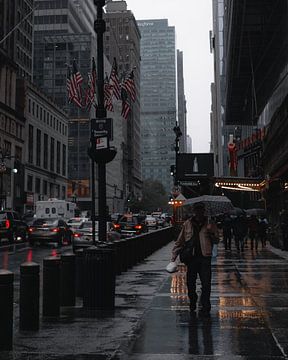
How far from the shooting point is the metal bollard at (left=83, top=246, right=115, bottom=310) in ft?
29.6

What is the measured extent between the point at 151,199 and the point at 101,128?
14830cm

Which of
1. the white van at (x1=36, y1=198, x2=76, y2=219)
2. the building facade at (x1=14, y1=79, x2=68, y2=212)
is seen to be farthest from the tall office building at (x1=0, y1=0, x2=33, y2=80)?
the white van at (x1=36, y1=198, x2=76, y2=219)

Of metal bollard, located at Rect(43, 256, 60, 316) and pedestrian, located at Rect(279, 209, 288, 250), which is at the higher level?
pedestrian, located at Rect(279, 209, 288, 250)

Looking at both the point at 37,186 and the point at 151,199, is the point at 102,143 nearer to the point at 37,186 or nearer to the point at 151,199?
the point at 37,186

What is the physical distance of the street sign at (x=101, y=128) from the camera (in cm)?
1073

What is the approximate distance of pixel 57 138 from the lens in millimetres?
102438

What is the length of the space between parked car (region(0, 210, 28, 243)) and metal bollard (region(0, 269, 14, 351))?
1086 inches

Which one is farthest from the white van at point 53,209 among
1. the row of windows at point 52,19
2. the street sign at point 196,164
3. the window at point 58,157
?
the row of windows at point 52,19

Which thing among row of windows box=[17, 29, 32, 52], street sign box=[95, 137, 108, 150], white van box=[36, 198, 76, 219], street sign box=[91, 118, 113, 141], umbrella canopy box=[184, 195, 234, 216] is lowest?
umbrella canopy box=[184, 195, 234, 216]

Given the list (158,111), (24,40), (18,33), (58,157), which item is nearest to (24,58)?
(24,40)

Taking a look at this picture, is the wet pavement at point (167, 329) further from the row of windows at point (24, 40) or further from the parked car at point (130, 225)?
the row of windows at point (24, 40)

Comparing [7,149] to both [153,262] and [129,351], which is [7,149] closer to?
[153,262]

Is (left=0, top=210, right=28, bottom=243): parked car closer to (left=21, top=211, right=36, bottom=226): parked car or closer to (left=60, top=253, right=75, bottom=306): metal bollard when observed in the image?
(left=21, top=211, right=36, bottom=226): parked car

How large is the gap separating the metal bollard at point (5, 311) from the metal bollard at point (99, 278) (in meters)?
2.53
